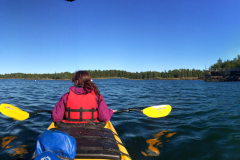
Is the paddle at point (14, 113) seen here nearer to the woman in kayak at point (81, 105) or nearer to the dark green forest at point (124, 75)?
the woman in kayak at point (81, 105)

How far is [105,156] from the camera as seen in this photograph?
2.45 metres

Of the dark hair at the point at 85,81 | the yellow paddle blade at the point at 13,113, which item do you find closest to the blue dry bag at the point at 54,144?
the dark hair at the point at 85,81

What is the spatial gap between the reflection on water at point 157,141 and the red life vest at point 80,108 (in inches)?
75.3

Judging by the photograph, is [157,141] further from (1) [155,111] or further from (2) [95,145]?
(2) [95,145]

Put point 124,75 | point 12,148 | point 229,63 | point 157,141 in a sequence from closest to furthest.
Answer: point 12,148, point 157,141, point 229,63, point 124,75

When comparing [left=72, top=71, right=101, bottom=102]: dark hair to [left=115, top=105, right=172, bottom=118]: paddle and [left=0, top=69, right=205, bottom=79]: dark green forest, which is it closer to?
[left=115, top=105, right=172, bottom=118]: paddle

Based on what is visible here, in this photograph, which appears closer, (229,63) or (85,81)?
(85,81)

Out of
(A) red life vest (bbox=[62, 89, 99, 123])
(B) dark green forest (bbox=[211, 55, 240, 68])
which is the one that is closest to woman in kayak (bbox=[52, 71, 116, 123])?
(A) red life vest (bbox=[62, 89, 99, 123])

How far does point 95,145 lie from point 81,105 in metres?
0.99

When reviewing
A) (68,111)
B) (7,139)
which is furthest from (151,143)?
(7,139)

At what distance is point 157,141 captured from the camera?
4855mm

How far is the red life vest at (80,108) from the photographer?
333cm

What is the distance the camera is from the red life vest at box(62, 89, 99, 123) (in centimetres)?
333

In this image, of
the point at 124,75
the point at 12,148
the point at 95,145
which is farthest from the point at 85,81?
the point at 124,75
